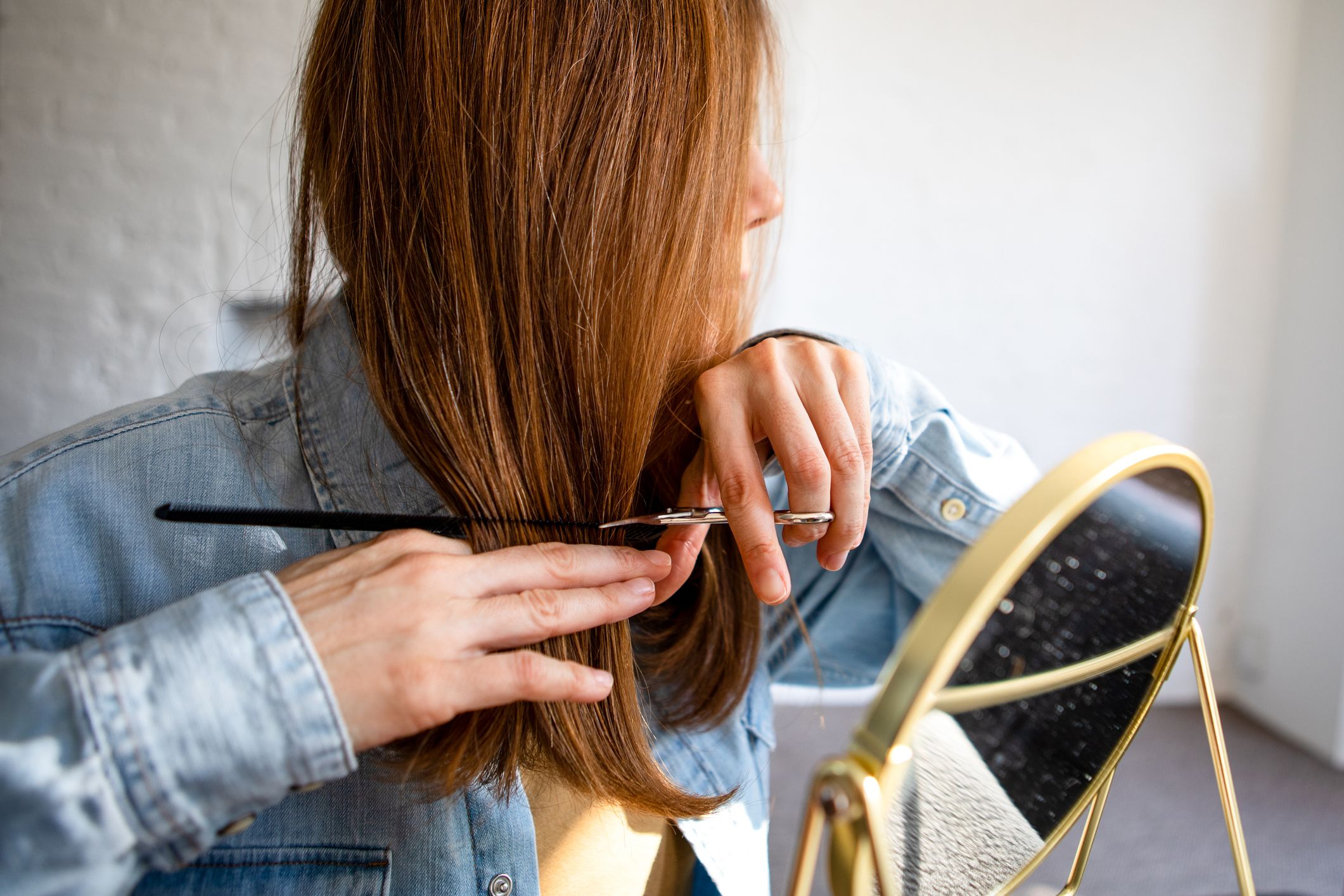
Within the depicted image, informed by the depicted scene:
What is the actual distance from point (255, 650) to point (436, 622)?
7 centimetres

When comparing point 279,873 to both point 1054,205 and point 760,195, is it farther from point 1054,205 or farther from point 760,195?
point 1054,205

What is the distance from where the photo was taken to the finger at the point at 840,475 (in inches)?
17.3

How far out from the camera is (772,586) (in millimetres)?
416

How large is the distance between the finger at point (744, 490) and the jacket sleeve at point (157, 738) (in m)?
0.21

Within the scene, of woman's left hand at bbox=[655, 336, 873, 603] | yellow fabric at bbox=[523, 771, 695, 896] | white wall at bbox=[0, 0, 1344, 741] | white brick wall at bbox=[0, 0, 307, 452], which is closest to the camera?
woman's left hand at bbox=[655, 336, 873, 603]

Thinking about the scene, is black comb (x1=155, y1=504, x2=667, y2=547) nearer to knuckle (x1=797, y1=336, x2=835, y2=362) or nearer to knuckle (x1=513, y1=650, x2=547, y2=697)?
knuckle (x1=513, y1=650, x2=547, y2=697)

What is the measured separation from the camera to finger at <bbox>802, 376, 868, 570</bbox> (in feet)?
1.44

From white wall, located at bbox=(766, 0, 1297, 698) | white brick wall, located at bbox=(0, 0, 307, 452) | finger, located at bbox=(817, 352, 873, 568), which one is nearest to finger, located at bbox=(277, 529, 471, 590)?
finger, located at bbox=(817, 352, 873, 568)

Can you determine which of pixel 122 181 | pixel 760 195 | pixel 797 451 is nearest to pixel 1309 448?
pixel 760 195

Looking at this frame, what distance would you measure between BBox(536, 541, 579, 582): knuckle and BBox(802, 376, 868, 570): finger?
0.14 meters

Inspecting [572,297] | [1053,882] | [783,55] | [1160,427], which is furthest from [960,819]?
[1160,427]

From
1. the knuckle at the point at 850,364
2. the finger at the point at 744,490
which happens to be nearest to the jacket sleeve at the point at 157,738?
the finger at the point at 744,490

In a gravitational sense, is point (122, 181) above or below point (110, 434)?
above

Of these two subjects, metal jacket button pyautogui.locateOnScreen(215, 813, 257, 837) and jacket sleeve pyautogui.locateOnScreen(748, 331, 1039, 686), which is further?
jacket sleeve pyautogui.locateOnScreen(748, 331, 1039, 686)
